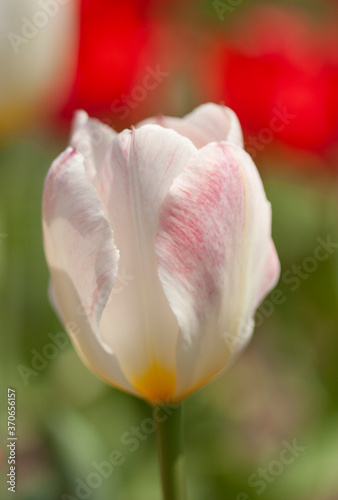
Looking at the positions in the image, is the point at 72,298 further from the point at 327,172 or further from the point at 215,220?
the point at 327,172

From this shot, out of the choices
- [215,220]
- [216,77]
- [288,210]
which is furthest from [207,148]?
[288,210]

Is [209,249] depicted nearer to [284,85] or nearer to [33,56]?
[33,56]

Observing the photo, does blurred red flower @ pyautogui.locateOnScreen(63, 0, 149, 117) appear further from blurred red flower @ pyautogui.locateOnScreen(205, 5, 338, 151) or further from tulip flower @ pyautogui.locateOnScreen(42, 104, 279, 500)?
tulip flower @ pyautogui.locateOnScreen(42, 104, 279, 500)

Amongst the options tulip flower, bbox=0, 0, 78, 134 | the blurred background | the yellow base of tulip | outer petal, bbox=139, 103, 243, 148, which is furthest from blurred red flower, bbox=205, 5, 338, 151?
the yellow base of tulip

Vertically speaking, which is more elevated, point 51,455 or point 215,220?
point 215,220

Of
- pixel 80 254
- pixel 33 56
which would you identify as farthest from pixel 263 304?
pixel 80 254
